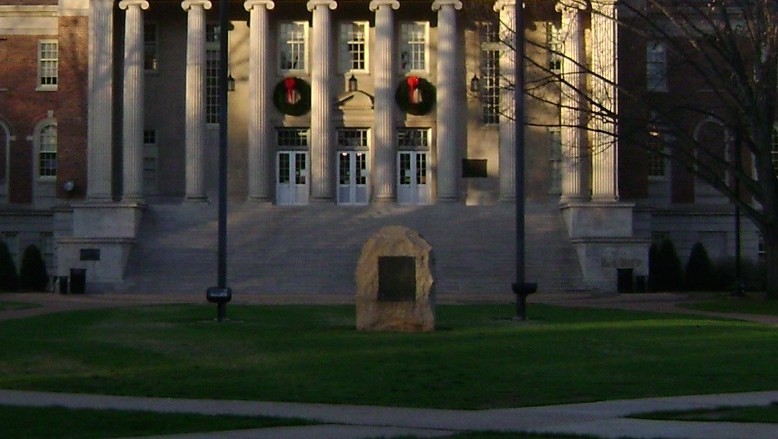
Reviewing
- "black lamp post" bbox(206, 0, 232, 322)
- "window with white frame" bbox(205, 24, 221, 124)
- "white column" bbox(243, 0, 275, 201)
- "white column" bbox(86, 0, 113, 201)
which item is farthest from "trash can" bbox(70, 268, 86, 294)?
"black lamp post" bbox(206, 0, 232, 322)

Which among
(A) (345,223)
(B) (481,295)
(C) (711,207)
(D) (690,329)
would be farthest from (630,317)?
(C) (711,207)

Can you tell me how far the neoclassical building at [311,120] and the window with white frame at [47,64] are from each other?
9cm

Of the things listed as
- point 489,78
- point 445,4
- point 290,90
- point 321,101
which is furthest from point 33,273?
point 489,78

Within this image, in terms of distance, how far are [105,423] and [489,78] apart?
41.4 metres

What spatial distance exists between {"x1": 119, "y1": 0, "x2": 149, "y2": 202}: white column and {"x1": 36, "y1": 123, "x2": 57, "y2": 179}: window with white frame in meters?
8.30

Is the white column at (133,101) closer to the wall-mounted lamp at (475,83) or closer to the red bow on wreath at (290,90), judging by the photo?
the red bow on wreath at (290,90)

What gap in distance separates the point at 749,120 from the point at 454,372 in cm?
2057

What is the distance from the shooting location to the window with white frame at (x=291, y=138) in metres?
55.6

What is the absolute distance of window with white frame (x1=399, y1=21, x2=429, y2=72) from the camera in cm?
5512

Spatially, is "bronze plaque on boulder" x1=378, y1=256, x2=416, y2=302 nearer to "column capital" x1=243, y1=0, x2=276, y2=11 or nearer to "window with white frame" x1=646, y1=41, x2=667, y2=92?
"column capital" x1=243, y1=0, x2=276, y2=11

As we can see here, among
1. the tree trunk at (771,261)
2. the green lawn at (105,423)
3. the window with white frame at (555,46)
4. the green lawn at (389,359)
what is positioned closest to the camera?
the green lawn at (105,423)

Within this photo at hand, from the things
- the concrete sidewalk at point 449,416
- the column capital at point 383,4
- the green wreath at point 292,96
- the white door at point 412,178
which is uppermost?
the column capital at point 383,4

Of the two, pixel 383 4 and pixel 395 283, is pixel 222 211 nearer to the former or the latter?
pixel 395 283

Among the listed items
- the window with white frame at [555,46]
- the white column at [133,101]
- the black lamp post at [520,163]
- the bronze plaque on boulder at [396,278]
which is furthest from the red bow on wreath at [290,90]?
the bronze plaque on boulder at [396,278]
